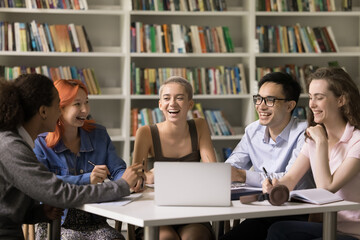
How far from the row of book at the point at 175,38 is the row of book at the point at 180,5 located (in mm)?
141

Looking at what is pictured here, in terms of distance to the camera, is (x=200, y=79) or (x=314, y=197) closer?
(x=314, y=197)

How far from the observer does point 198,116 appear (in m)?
5.26

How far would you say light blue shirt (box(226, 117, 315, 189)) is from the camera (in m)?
3.14

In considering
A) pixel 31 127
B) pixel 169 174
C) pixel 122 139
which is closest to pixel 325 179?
pixel 169 174

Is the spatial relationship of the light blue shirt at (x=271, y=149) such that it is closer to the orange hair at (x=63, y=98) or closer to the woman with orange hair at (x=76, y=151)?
the woman with orange hair at (x=76, y=151)

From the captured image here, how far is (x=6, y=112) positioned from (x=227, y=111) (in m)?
3.49

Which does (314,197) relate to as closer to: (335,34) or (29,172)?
(29,172)

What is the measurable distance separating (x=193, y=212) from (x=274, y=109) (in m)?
1.20

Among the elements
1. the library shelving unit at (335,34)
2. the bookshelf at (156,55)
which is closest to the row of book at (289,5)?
the bookshelf at (156,55)

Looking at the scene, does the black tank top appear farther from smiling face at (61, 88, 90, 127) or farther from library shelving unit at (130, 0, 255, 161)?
library shelving unit at (130, 0, 255, 161)

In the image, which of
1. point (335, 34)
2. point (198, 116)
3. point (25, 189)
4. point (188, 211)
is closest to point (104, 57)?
point (198, 116)

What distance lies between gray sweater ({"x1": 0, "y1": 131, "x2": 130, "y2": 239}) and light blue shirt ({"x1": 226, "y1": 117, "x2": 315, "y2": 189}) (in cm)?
98

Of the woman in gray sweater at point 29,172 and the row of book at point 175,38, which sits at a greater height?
the row of book at point 175,38

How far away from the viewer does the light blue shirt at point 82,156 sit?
290 cm
